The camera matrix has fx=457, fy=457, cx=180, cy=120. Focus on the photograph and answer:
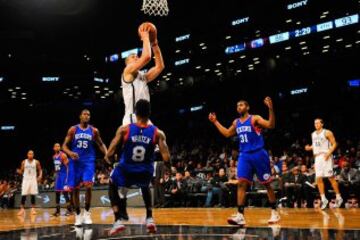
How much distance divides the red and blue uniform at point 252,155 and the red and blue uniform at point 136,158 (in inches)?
99.7

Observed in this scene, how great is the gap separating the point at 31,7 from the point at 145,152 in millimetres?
27504

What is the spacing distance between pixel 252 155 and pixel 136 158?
2.81 m

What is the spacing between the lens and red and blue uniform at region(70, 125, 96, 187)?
889 centimetres

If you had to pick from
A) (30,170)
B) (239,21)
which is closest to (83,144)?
(30,170)

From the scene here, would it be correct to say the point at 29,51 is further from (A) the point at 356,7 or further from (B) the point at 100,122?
(A) the point at 356,7

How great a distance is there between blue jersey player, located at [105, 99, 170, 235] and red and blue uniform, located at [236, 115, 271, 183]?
8.27 feet

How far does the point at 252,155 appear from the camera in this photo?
7.68 metres

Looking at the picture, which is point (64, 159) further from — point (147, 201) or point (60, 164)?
point (147, 201)

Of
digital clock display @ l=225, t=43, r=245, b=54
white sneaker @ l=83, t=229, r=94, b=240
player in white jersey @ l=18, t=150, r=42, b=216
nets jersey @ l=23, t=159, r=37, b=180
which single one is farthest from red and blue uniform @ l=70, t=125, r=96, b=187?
digital clock display @ l=225, t=43, r=245, b=54

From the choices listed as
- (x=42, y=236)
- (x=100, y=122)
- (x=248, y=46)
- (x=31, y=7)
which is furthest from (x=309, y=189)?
(x=100, y=122)

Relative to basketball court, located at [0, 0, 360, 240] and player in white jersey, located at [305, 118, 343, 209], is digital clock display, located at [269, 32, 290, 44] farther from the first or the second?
player in white jersey, located at [305, 118, 343, 209]

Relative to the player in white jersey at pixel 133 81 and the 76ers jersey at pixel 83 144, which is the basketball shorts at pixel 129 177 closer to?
the player in white jersey at pixel 133 81

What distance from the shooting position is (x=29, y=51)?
112ft

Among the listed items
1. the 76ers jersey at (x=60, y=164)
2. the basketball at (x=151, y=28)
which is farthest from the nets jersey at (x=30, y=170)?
Result: the basketball at (x=151, y=28)
